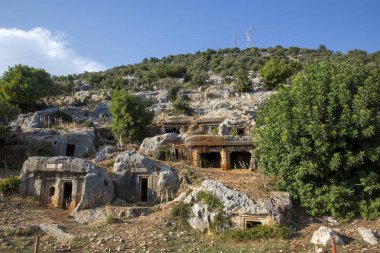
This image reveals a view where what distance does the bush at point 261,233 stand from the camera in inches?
497

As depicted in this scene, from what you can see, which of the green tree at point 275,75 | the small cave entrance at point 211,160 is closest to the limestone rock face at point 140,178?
the small cave entrance at point 211,160

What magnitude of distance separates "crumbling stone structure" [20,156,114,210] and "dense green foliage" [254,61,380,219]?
7.75m

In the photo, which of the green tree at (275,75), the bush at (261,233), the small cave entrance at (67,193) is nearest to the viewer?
the bush at (261,233)

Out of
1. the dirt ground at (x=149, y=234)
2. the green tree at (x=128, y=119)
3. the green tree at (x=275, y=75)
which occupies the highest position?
the green tree at (x=275, y=75)

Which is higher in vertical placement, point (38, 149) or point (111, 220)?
point (38, 149)

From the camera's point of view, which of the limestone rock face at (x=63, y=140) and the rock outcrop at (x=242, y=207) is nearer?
the rock outcrop at (x=242, y=207)

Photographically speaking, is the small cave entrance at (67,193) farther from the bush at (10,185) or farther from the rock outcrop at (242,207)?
the rock outcrop at (242,207)

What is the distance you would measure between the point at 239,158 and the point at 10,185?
14152mm

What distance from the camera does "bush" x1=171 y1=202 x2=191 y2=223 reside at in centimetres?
1425

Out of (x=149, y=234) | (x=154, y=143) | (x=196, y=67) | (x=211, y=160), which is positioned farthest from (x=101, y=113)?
(x=196, y=67)

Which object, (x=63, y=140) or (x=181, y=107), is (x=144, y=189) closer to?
(x=63, y=140)

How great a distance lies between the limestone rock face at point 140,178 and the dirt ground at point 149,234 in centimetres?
148

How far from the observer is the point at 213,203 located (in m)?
14.2

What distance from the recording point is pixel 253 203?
1408 centimetres
